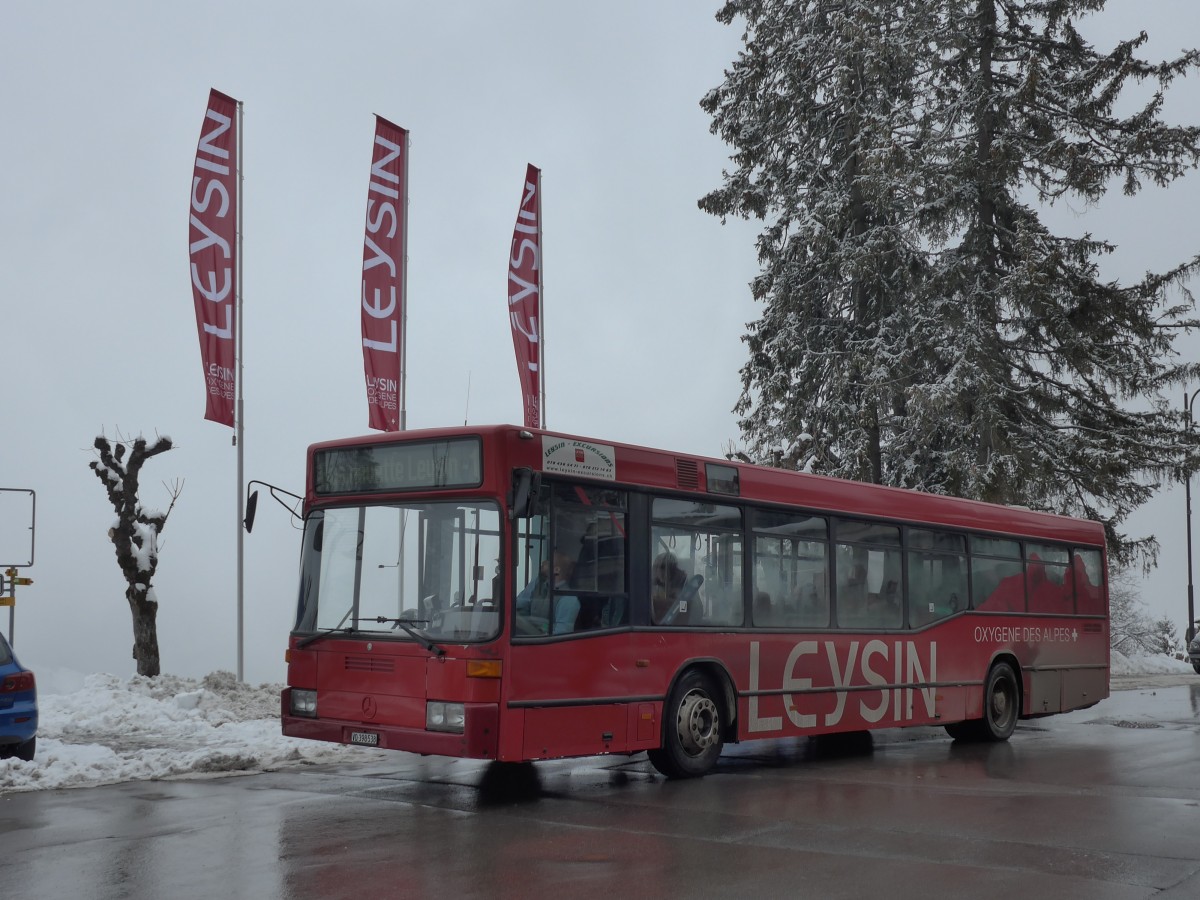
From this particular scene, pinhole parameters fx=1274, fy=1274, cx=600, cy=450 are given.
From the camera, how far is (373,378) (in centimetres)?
2009

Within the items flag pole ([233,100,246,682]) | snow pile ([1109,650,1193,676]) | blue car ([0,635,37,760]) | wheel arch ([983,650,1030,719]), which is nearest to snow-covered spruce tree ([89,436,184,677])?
flag pole ([233,100,246,682])

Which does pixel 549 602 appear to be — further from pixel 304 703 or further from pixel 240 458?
pixel 240 458

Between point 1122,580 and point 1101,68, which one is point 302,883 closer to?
point 1101,68

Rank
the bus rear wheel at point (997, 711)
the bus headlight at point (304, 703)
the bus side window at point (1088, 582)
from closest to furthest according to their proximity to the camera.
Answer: the bus headlight at point (304, 703) < the bus rear wheel at point (997, 711) < the bus side window at point (1088, 582)

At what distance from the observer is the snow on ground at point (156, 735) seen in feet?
37.7

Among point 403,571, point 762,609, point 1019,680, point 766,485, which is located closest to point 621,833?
point 403,571

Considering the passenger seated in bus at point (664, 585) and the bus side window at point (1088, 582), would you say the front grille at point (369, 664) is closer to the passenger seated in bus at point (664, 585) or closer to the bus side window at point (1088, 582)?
the passenger seated in bus at point (664, 585)

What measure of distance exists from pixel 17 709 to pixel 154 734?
11.5 feet

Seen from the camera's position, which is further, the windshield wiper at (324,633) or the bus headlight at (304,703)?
the bus headlight at (304,703)

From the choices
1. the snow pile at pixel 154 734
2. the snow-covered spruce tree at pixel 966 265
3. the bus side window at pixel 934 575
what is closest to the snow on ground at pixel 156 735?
the snow pile at pixel 154 734

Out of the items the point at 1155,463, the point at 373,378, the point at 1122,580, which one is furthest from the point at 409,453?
the point at 1122,580

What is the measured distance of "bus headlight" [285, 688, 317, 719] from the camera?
10.6 m

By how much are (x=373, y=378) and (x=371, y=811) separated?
11323 mm

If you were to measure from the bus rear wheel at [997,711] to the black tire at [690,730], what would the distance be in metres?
5.27
